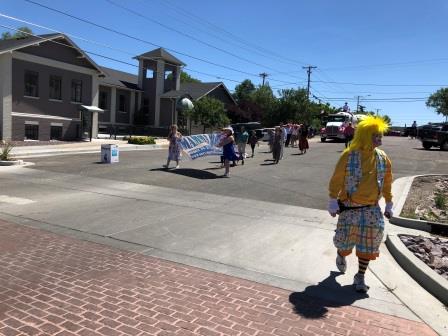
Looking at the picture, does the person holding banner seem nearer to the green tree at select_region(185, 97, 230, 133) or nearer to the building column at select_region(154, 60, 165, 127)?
the green tree at select_region(185, 97, 230, 133)

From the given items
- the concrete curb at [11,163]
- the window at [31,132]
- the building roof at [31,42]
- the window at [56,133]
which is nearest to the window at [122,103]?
the building roof at [31,42]

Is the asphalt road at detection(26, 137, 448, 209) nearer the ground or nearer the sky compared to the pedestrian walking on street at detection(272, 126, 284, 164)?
nearer the ground

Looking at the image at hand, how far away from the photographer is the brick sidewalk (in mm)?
4395

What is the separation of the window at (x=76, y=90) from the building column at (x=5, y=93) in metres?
5.42

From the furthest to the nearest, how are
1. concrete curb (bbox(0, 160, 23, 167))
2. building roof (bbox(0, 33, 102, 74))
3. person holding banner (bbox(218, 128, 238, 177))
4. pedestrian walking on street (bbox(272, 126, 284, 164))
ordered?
building roof (bbox(0, 33, 102, 74)), pedestrian walking on street (bbox(272, 126, 284, 164)), concrete curb (bbox(0, 160, 23, 167)), person holding banner (bbox(218, 128, 238, 177))

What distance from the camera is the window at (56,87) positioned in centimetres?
3138

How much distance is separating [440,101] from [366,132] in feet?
307

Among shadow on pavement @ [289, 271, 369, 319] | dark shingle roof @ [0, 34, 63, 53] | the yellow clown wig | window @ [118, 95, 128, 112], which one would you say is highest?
dark shingle roof @ [0, 34, 63, 53]

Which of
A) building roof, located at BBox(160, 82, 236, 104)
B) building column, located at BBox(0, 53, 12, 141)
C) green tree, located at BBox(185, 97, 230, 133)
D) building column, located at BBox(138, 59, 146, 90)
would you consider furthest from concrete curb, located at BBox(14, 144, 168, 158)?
building column, located at BBox(138, 59, 146, 90)

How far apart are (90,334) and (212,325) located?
42.1 inches

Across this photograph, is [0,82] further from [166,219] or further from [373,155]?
[373,155]

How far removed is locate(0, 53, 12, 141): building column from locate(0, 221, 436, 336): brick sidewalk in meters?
23.9

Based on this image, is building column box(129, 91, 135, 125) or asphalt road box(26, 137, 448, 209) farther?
building column box(129, 91, 135, 125)

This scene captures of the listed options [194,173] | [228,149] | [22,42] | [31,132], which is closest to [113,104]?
[31,132]
